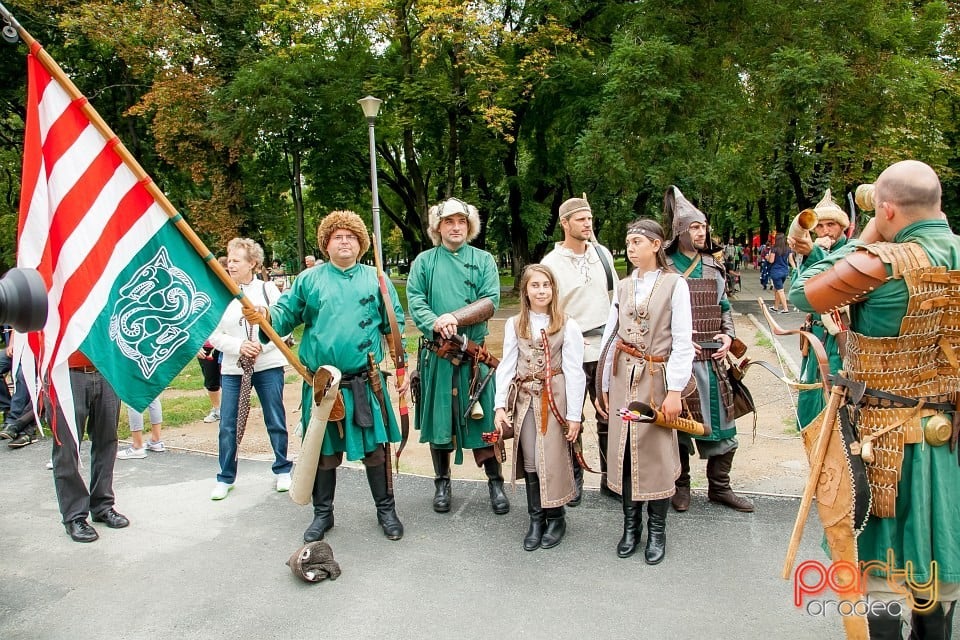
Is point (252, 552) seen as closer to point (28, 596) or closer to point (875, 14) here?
point (28, 596)

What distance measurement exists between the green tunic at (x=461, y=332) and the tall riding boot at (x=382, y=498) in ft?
1.45

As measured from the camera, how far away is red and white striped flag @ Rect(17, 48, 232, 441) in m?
3.20

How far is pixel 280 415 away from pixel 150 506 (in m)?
1.07

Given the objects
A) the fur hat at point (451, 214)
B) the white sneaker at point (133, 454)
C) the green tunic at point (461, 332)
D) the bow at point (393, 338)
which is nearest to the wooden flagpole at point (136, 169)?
the bow at point (393, 338)

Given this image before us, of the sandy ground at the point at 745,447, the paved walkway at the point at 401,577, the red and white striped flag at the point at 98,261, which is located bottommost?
the paved walkway at the point at 401,577

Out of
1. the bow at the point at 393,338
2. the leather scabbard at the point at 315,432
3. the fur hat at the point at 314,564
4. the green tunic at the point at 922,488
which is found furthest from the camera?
the bow at the point at 393,338

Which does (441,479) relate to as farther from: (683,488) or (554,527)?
(683,488)

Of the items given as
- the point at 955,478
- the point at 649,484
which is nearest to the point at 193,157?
the point at 649,484

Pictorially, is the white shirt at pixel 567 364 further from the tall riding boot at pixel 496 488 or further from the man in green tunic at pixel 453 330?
the tall riding boot at pixel 496 488

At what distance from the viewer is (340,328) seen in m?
4.03

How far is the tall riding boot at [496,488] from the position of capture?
447cm

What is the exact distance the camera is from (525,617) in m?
3.17

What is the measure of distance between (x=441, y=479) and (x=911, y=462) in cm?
297

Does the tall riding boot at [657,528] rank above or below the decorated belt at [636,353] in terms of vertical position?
below
